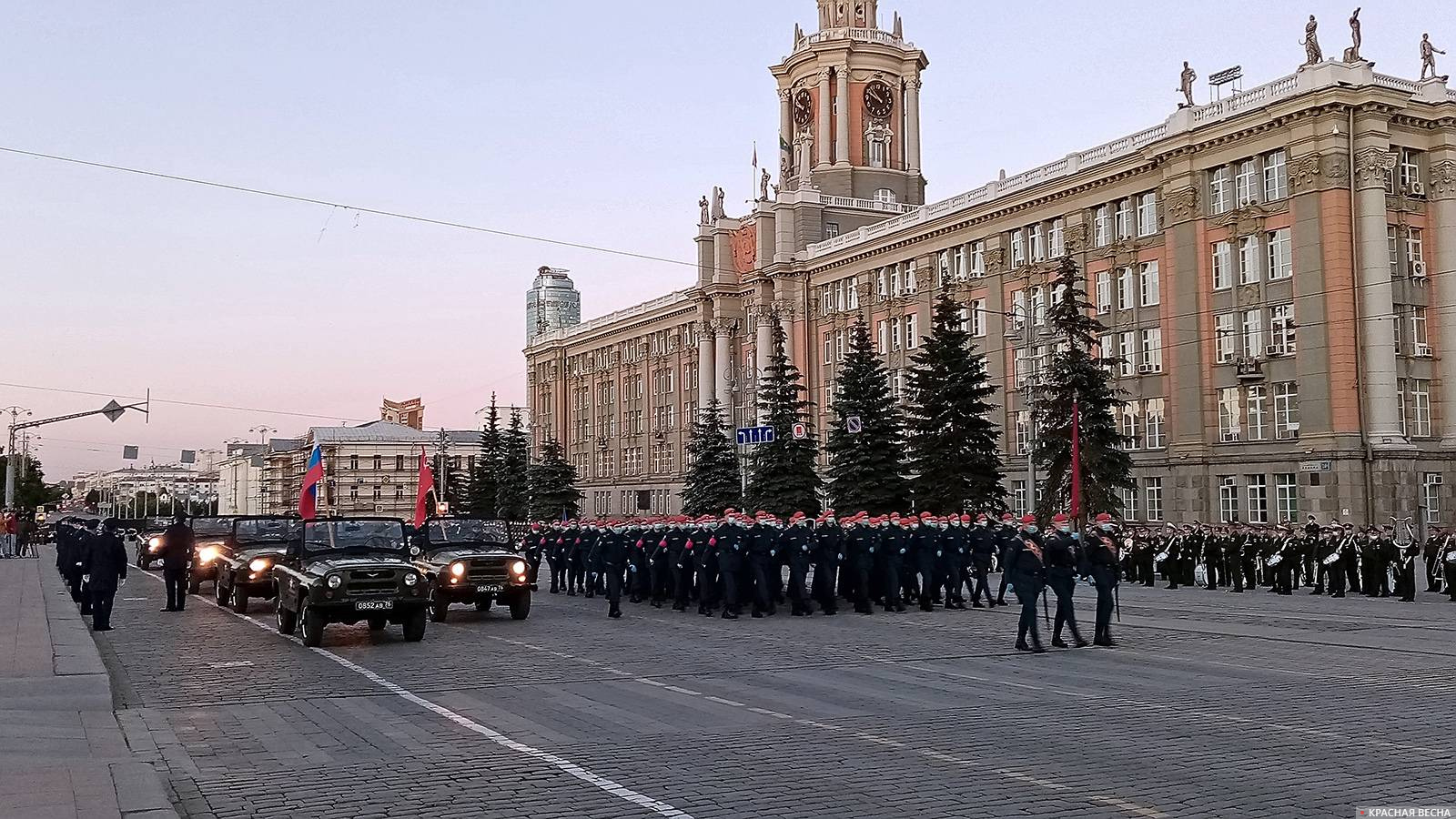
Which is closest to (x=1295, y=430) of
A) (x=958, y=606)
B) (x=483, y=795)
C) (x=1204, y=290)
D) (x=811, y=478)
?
(x=1204, y=290)

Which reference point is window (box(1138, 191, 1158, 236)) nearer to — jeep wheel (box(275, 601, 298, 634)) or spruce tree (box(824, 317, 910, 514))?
spruce tree (box(824, 317, 910, 514))

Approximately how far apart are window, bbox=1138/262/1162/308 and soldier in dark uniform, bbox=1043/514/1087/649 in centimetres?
3672

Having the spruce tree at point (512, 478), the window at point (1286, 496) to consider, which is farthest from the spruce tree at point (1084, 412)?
the spruce tree at point (512, 478)

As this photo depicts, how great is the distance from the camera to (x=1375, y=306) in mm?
44656

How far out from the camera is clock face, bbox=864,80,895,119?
287ft

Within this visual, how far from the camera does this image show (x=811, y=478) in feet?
179

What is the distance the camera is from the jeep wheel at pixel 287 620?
19859mm

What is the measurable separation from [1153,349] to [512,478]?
49.5 m

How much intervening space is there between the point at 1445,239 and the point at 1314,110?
689 cm

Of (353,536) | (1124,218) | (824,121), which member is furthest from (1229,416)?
(824,121)

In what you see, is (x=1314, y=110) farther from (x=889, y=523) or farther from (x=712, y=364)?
(x=712, y=364)

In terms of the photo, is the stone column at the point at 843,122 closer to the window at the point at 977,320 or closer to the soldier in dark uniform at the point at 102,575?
the window at the point at 977,320

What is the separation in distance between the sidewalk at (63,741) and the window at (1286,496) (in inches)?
1555

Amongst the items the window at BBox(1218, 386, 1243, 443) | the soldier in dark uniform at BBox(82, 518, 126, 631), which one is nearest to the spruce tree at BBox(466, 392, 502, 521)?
the window at BBox(1218, 386, 1243, 443)
